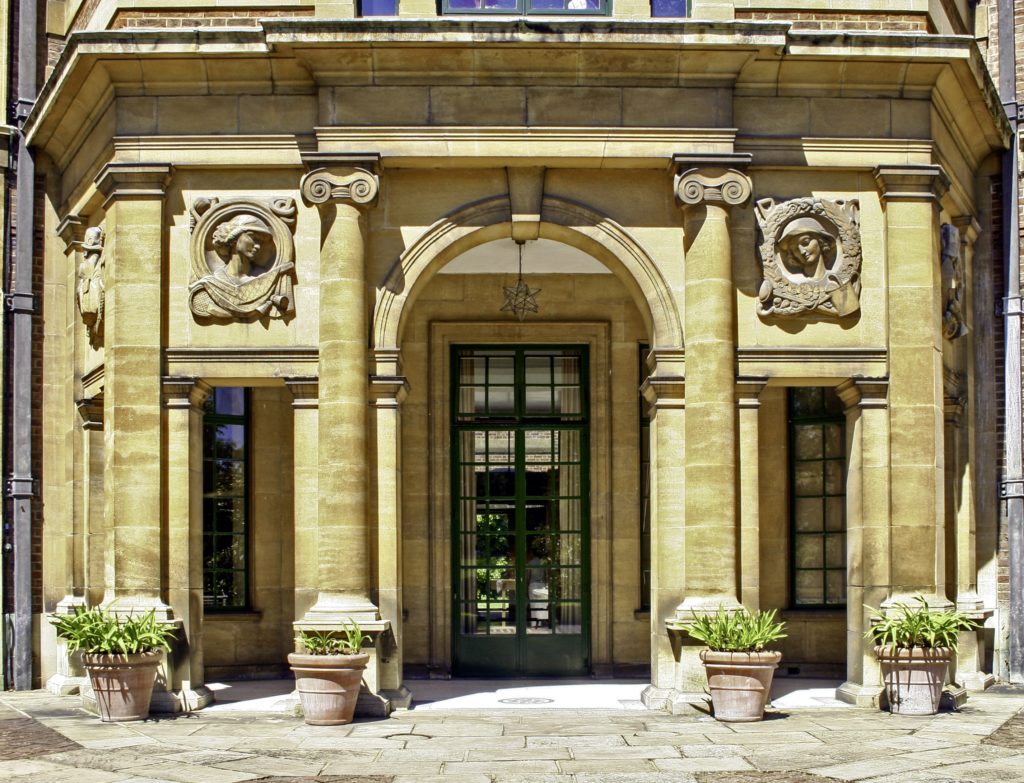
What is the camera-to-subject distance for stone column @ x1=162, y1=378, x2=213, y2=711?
43.1 ft

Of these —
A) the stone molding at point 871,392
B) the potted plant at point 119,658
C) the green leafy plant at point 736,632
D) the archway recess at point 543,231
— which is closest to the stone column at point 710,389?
the archway recess at point 543,231

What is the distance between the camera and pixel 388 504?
13.2 m

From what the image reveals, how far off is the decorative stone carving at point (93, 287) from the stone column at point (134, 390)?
96 cm

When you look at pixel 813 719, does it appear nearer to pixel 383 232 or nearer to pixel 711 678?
pixel 711 678

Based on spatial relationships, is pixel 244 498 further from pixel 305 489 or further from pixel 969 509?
pixel 969 509

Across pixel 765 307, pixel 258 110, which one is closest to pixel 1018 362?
pixel 765 307

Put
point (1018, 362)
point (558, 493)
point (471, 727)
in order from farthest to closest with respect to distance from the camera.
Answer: point (558, 493)
point (1018, 362)
point (471, 727)

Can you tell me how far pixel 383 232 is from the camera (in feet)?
43.9

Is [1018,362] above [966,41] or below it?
below

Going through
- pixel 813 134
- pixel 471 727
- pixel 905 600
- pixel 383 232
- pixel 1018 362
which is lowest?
pixel 471 727

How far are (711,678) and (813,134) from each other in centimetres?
504

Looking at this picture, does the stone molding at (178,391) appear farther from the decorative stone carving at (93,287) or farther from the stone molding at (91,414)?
the stone molding at (91,414)

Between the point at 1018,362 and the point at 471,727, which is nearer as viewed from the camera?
the point at 471,727

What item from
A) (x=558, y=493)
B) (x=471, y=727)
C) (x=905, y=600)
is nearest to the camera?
(x=471, y=727)
